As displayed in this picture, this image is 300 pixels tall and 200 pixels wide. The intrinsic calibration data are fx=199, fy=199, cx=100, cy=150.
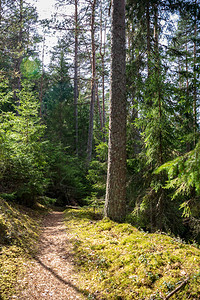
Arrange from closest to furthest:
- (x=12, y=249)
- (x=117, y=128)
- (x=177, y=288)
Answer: (x=177, y=288)
(x=12, y=249)
(x=117, y=128)

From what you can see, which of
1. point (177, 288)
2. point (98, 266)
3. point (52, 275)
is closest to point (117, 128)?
point (98, 266)

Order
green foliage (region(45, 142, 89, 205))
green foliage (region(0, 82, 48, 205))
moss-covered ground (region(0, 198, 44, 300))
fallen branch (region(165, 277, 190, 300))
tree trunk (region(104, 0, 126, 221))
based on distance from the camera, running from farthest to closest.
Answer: green foliage (region(45, 142, 89, 205)) < green foliage (region(0, 82, 48, 205)) < tree trunk (region(104, 0, 126, 221)) < moss-covered ground (region(0, 198, 44, 300)) < fallen branch (region(165, 277, 190, 300))

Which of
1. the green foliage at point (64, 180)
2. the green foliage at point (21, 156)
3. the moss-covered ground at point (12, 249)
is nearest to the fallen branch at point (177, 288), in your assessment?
the moss-covered ground at point (12, 249)

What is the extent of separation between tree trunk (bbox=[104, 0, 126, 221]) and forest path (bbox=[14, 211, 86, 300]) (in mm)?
1768

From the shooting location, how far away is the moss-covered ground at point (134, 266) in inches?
124

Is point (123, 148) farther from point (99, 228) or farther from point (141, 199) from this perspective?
point (99, 228)

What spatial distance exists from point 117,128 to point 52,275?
4167mm

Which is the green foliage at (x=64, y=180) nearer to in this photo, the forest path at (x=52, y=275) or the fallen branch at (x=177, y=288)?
the forest path at (x=52, y=275)

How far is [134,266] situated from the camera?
147 inches

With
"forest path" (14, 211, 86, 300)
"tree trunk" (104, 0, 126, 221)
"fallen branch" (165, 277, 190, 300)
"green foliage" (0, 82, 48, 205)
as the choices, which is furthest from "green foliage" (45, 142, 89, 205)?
"fallen branch" (165, 277, 190, 300)

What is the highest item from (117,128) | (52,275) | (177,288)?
(117,128)

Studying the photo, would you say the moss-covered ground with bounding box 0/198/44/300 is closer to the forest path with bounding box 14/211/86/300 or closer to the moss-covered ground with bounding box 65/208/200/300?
the forest path with bounding box 14/211/86/300

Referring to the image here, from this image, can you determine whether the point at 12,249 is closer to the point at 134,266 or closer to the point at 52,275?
the point at 52,275

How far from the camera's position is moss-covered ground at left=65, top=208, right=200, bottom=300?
3.14 meters
